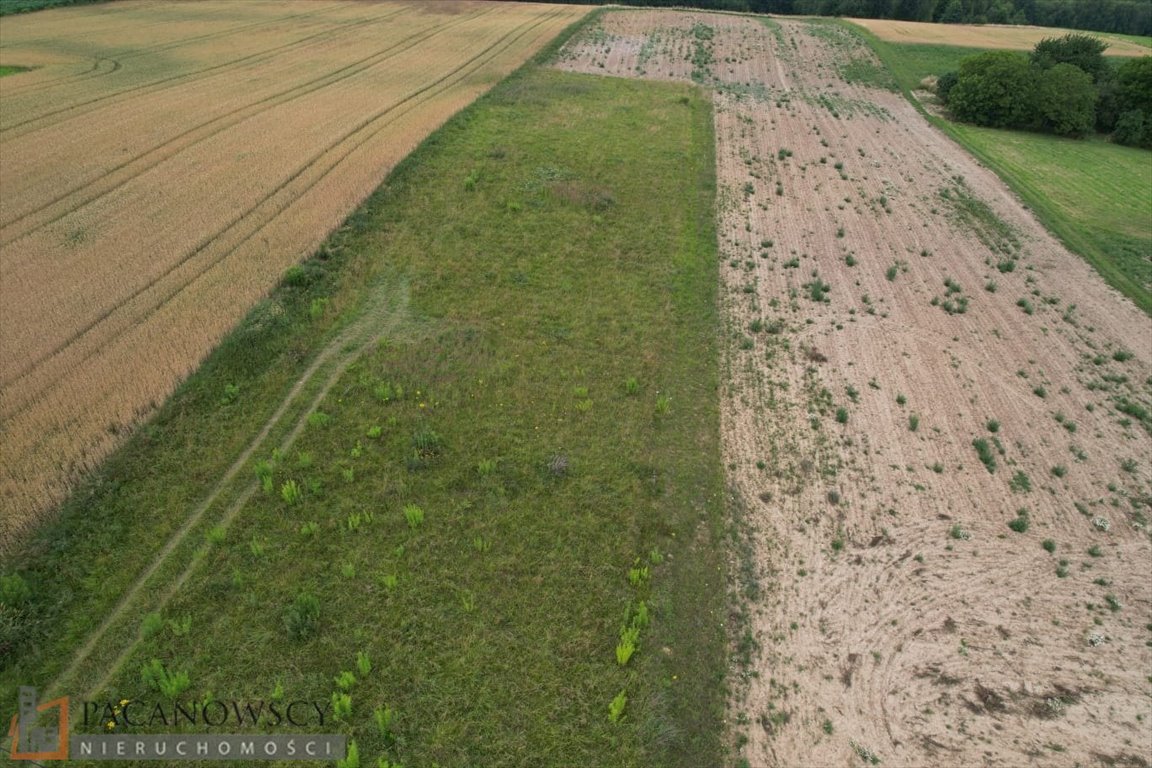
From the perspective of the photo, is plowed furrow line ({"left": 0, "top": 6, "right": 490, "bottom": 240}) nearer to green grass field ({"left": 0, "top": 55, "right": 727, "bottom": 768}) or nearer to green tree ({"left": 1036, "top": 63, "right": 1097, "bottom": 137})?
green grass field ({"left": 0, "top": 55, "right": 727, "bottom": 768})

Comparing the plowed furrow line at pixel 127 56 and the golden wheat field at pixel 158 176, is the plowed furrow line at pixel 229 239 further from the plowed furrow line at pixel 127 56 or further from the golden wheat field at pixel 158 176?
the plowed furrow line at pixel 127 56

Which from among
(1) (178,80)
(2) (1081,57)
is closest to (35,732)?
(1) (178,80)

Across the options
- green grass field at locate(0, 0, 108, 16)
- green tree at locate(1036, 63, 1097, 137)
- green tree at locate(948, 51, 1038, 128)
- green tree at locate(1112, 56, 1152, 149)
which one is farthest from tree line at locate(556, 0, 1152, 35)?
green grass field at locate(0, 0, 108, 16)

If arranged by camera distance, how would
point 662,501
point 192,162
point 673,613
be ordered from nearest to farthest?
point 673,613, point 662,501, point 192,162

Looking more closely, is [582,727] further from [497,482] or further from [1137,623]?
[1137,623]

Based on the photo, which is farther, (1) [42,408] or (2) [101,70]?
(2) [101,70]

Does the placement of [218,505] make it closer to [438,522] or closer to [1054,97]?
[438,522]

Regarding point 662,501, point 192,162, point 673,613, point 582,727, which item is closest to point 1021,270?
point 662,501
